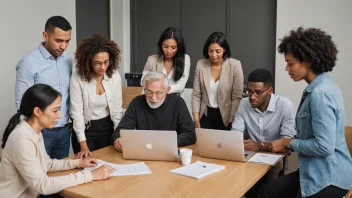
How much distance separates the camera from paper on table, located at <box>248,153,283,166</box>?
187 centimetres

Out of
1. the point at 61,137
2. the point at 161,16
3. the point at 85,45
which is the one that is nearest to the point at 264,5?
the point at 161,16

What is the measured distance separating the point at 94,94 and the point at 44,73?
1.16 ft

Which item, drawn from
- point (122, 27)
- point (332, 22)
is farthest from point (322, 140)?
point (122, 27)

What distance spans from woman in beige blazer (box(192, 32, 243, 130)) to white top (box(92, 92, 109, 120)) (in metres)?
0.86

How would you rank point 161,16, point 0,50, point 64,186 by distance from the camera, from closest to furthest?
1. point 64,186
2. point 0,50
3. point 161,16

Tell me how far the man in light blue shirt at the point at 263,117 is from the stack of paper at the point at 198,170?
16.3 inches

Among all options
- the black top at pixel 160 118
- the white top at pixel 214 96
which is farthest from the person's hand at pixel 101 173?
→ the white top at pixel 214 96

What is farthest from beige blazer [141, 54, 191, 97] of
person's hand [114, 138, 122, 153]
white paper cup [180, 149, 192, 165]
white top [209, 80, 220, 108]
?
white paper cup [180, 149, 192, 165]

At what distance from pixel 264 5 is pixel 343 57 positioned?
3.86 feet

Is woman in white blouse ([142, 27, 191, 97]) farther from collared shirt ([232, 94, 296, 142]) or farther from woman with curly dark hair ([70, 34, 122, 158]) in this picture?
collared shirt ([232, 94, 296, 142])

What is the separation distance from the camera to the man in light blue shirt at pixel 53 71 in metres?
2.15

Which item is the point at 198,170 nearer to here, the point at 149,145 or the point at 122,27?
the point at 149,145

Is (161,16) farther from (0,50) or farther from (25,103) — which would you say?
(25,103)

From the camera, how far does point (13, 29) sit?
11.4 ft
